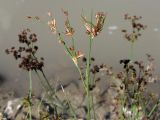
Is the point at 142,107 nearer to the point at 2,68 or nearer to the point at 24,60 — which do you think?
the point at 24,60

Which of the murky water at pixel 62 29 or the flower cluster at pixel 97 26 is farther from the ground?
the flower cluster at pixel 97 26

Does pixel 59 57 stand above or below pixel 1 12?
below

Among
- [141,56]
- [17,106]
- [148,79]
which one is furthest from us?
[141,56]

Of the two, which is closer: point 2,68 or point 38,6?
point 2,68

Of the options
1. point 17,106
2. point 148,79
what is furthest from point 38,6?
point 148,79

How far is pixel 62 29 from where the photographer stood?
1216 cm

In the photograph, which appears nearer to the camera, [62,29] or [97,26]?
[97,26]

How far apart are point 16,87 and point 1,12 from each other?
11.3ft

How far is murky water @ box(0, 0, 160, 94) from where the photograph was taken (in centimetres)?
1142

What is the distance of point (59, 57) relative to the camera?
11.9 metres

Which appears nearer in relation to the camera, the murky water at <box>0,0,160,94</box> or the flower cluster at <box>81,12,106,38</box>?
the flower cluster at <box>81,12,106,38</box>

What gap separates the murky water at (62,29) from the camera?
11420 millimetres

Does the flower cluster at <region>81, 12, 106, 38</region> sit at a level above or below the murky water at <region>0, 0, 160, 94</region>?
above

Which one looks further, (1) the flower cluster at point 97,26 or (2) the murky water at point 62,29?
(2) the murky water at point 62,29
